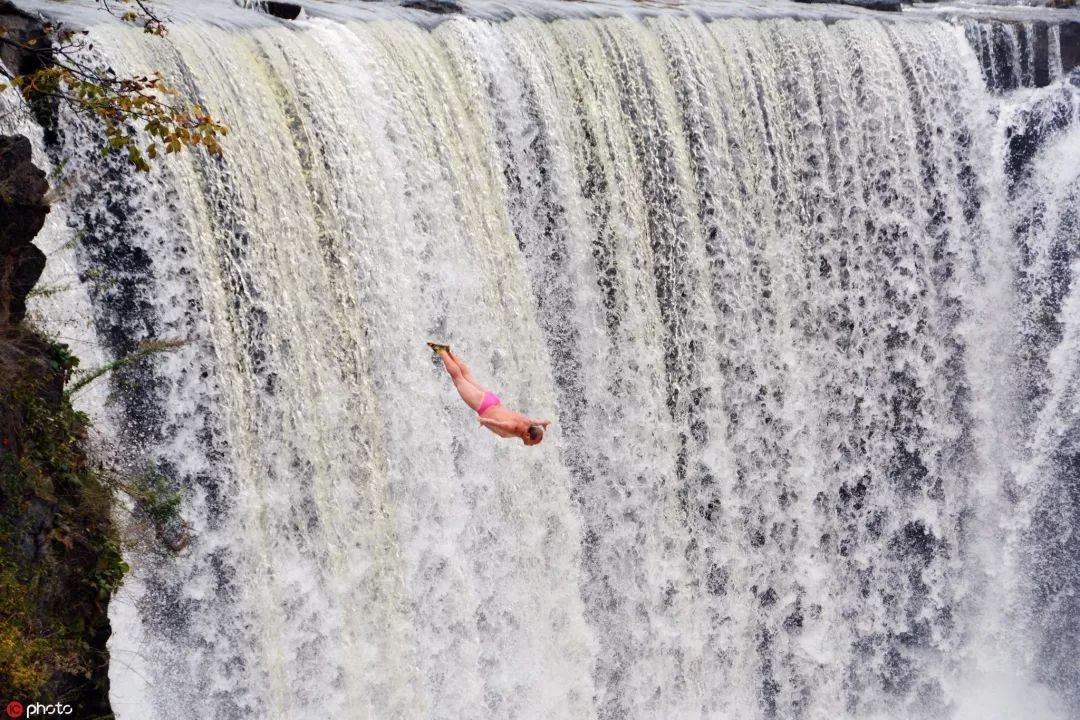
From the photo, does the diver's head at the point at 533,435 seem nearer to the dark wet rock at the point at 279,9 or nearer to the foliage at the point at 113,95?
the foliage at the point at 113,95

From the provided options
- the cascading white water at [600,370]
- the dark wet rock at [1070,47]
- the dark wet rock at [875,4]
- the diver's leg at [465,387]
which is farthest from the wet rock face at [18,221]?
the dark wet rock at [1070,47]

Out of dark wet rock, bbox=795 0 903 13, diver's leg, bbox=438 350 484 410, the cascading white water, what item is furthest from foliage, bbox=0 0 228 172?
dark wet rock, bbox=795 0 903 13

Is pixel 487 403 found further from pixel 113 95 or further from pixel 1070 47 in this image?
pixel 1070 47

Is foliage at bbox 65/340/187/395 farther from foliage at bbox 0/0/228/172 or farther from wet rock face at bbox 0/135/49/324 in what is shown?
foliage at bbox 0/0/228/172

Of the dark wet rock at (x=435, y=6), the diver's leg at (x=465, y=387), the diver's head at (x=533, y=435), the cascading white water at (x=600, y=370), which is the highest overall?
the dark wet rock at (x=435, y=6)

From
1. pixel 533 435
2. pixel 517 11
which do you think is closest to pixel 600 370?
pixel 517 11

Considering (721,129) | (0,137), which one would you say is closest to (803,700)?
(721,129)
